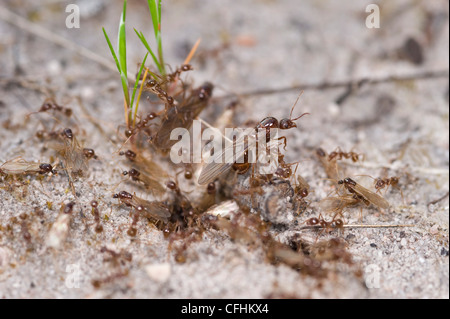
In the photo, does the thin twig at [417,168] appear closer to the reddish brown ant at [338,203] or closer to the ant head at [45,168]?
the reddish brown ant at [338,203]

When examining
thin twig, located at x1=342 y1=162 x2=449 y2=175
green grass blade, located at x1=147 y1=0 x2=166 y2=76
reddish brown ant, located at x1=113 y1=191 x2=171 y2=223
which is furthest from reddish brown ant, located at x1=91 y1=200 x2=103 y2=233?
thin twig, located at x1=342 y1=162 x2=449 y2=175

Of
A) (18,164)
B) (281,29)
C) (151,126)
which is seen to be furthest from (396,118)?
(18,164)

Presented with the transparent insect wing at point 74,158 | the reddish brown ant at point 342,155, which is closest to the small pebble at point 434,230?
the reddish brown ant at point 342,155

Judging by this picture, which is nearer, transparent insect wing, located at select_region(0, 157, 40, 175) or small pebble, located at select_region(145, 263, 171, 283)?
small pebble, located at select_region(145, 263, 171, 283)

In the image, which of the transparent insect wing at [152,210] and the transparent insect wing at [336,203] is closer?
the transparent insect wing at [152,210]

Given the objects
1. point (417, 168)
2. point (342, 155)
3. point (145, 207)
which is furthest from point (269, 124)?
point (417, 168)

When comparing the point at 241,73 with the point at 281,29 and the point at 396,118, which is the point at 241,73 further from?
the point at 396,118

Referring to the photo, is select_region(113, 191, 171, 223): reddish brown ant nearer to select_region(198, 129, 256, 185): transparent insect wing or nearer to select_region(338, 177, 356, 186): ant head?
select_region(198, 129, 256, 185): transparent insect wing
